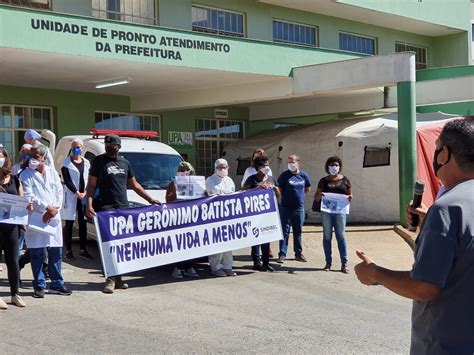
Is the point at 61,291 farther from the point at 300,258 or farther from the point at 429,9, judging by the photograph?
the point at 429,9

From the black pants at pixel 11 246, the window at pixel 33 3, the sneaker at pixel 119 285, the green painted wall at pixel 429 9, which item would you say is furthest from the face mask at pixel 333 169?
the green painted wall at pixel 429 9

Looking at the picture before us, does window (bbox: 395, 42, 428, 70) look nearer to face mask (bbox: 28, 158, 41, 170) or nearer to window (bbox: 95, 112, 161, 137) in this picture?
window (bbox: 95, 112, 161, 137)

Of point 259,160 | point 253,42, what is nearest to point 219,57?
point 253,42

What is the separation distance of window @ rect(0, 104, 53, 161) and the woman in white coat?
23.8 feet

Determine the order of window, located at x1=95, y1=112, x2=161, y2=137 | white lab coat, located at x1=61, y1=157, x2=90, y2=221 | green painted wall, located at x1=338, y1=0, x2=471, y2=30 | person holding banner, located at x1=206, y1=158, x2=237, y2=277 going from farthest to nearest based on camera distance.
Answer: green painted wall, located at x1=338, y1=0, x2=471, y2=30, window, located at x1=95, y1=112, x2=161, y2=137, white lab coat, located at x1=61, y1=157, x2=90, y2=221, person holding banner, located at x1=206, y1=158, x2=237, y2=277

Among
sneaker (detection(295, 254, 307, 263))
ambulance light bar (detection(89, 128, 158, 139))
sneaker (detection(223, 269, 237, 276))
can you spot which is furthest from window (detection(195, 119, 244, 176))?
sneaker (detection(223, 269, 237, 276))

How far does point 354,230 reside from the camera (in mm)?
15672

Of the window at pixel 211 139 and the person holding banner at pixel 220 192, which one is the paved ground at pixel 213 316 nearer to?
the person holding banner at pixel 220 192

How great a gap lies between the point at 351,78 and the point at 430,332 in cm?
1400

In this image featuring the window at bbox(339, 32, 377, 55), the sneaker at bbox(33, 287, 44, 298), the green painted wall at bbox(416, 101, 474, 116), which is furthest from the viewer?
the window at bbox(339, 32, 377, 55)

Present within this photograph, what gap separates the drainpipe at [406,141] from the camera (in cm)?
1527

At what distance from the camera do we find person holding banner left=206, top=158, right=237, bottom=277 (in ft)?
31.9

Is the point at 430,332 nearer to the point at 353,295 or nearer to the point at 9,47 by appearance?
the point at 353,295

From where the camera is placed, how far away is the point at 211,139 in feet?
72.8
